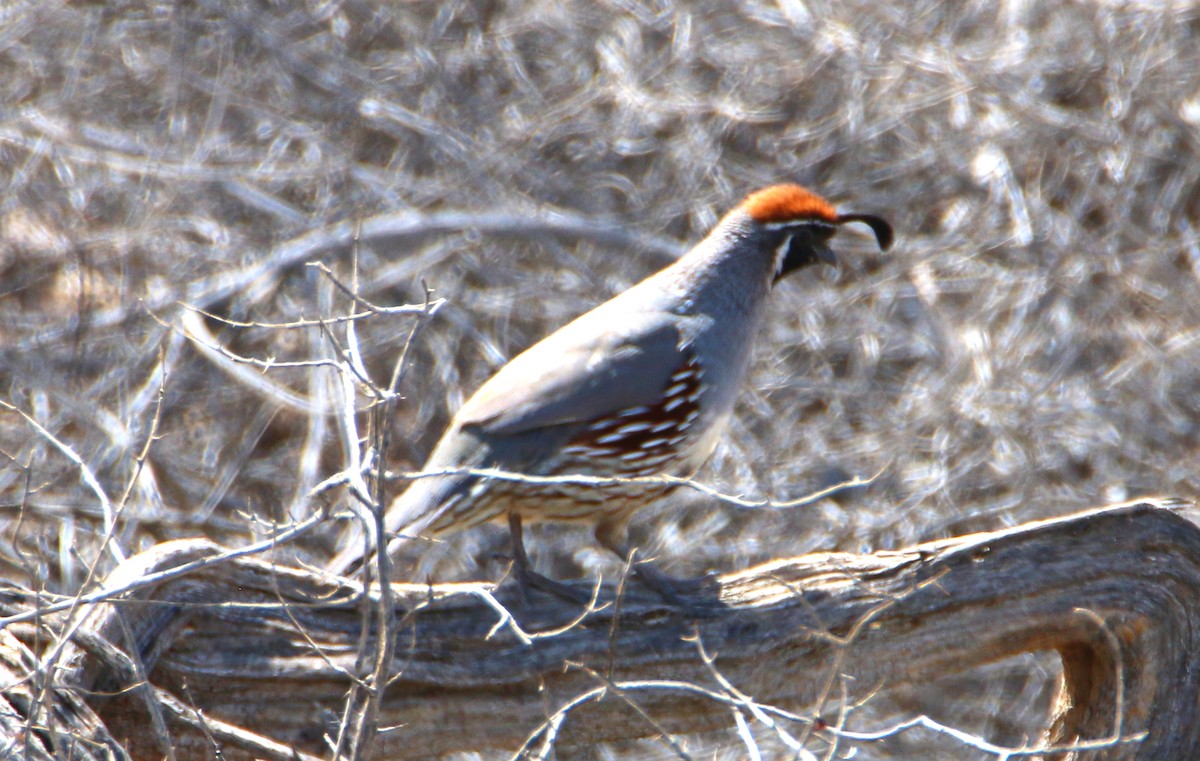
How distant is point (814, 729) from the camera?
250cm

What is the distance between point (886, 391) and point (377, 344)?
7.05ft

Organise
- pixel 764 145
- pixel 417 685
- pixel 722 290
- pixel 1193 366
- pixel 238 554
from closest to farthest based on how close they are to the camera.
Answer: pixel 238 554 → pixel 417 685 → pixel 722 290 → pixel 1193 366 → pixel 764 145

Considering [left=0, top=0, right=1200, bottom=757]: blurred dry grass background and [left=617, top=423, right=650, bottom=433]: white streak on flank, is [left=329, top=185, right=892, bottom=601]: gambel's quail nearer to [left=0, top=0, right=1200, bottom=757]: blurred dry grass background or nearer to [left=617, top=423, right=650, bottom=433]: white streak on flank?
[left=617, top=423, right=650, bottom=433]: white streak on flank

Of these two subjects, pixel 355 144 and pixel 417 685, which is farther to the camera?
pixel 355 144

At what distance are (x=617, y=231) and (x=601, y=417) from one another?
208 centimetres

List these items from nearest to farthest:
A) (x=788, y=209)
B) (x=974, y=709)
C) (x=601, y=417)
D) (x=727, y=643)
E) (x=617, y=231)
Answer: (x=727, y=643) → (x=601, y=417) → (x=788, y=209) → (x=974, y=709) → (x=617, y=231)

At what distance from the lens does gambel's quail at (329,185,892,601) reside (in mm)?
4066

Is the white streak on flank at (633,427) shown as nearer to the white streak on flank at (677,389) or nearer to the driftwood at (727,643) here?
the white streak on flank at (677,389)

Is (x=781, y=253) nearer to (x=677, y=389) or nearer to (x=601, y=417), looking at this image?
(x=677, y=389)

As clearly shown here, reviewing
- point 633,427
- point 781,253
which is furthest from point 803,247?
point 633,427

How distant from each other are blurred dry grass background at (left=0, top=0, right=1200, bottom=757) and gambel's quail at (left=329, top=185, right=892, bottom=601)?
1.43 meters

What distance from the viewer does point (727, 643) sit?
11.4 feet

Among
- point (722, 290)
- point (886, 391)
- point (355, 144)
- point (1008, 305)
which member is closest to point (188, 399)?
point (355, 144)

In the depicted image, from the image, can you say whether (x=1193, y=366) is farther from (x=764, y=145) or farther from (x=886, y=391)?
(x=764, y=145)
